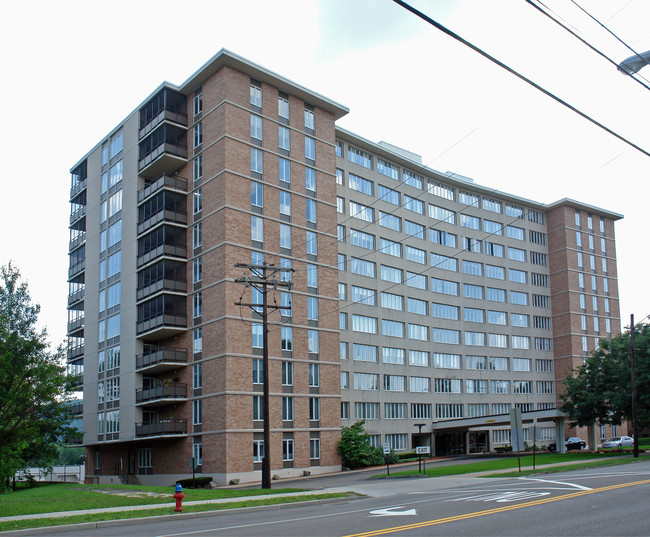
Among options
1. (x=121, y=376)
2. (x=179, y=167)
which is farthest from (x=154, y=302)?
(x=179, y=167)

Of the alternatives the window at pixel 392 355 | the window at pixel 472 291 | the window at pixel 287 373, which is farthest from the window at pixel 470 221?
the window at pixel 287 373

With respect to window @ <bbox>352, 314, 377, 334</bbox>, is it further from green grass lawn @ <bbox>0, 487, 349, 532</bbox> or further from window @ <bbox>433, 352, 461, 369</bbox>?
green grass lawn @ <bbox>0, 487, 349, 532</bbox>

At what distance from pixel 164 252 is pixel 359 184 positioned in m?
20.8

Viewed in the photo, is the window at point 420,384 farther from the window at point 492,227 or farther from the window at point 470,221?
the window at point 492,227

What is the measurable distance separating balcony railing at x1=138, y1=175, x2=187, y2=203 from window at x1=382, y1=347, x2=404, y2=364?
2365cm

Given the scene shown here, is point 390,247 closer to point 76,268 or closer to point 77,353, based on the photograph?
point 76,268

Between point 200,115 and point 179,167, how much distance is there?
4.52 meters

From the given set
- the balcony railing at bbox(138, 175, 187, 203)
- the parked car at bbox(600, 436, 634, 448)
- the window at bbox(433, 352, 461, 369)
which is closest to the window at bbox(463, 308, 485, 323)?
the window at bbox(433, 352, 461, 369)

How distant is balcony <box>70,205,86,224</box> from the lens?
6406 centimetres

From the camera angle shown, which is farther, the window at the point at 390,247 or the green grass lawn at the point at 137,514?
the window at the point at 390,247

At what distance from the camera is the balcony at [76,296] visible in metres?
62.3

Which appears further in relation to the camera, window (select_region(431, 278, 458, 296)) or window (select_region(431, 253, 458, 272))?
window (select_region(431, 253, 458, 272))

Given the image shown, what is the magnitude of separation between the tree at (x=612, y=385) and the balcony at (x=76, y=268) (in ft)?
144

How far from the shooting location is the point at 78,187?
65.8m
